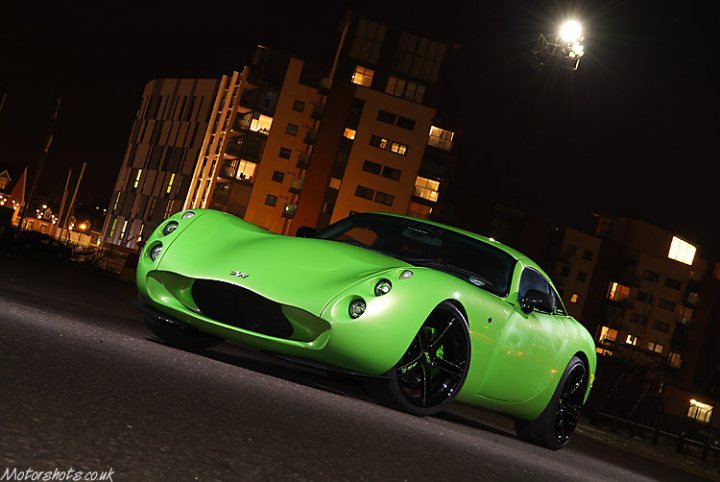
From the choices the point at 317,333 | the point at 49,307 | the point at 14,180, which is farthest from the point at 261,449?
the point at 14,180

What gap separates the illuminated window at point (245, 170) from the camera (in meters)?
80.9

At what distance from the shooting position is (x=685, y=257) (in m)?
→ 107

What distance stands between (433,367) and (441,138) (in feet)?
257


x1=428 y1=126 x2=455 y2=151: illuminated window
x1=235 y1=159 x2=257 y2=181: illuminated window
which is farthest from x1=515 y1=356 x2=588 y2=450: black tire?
x1=428 y1=126 x2=455 y2=151: illuminated window

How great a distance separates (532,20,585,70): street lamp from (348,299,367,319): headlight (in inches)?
564

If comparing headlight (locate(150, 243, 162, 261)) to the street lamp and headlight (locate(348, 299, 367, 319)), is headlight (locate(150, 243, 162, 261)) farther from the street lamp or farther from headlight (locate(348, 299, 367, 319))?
the street lamp

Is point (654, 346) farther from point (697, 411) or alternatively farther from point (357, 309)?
point (357, 309)

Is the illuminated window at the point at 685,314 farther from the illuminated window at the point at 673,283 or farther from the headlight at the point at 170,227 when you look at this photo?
the headlight at the point at 170,227

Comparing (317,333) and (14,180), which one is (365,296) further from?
(14,180)

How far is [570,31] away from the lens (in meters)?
19.0

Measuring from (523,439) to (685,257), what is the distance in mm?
104593

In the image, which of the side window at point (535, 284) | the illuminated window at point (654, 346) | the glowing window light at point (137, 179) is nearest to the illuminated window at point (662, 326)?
the illuminated window at point (654, 346)

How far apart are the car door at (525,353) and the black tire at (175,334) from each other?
2271 mm

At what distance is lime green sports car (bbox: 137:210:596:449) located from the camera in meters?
6.12
